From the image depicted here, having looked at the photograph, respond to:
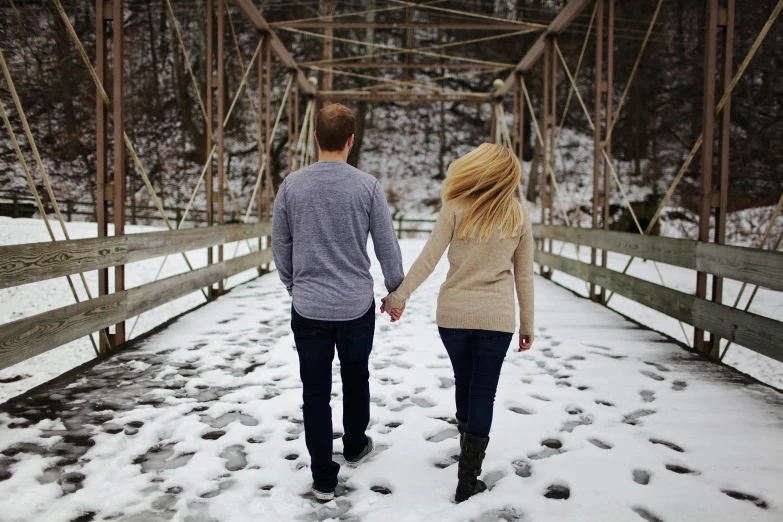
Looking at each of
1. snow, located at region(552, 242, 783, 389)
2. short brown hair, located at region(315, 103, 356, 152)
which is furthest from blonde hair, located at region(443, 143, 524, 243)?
snow, located at region(552, 242, 783, 389)

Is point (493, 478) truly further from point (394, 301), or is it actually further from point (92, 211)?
point (92, 211)

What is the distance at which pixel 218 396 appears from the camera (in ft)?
11.8

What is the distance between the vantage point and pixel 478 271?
2387 mm

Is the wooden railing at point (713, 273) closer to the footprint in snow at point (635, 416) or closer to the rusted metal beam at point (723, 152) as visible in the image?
the rusted metal beam at point (723, 152)

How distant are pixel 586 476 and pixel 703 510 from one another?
1.45ft

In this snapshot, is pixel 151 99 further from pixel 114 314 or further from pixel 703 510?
pixel 703 510

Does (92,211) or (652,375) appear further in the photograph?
(92,211)

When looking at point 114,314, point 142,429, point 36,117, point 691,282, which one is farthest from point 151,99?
point 142,429

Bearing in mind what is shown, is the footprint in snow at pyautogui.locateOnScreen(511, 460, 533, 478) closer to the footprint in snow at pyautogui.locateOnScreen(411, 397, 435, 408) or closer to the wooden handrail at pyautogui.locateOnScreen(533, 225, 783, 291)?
the footprint in snow at pyautogui.locateOnScreen(411, 397, 435, 408)

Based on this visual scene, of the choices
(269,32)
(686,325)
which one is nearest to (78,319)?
(269,32)

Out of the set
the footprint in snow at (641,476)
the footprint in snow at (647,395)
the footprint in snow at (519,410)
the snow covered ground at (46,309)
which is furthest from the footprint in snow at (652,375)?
the snow covered ground at (46,309)

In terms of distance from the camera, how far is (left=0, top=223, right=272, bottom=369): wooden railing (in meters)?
3.23

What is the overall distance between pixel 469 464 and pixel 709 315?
9.36 ft

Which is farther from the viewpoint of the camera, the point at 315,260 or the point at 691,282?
the point at 691,282
